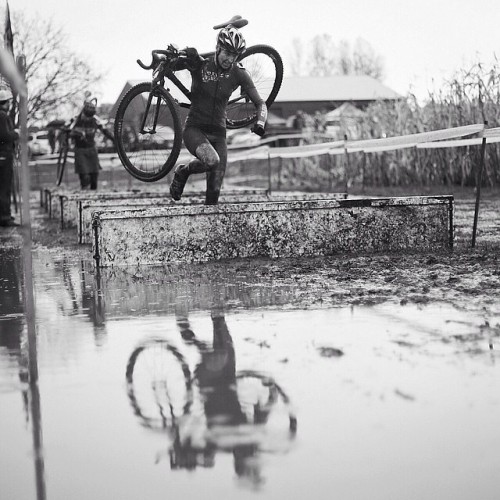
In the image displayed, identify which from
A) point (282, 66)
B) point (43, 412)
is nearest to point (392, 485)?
point (43, 412)

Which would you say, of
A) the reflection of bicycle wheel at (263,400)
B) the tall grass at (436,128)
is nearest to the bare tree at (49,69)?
the tall grass at (436,128)

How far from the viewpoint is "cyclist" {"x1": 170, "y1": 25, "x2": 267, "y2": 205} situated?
338 inches

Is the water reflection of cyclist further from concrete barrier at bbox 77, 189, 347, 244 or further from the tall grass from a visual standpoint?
the tall grass

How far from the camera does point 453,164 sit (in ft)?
66.6

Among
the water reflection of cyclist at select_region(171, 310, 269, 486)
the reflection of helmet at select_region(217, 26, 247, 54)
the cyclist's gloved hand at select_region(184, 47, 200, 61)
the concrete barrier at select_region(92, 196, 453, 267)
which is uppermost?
the reflection of helmet at select_region(217, 26, 247, 54)

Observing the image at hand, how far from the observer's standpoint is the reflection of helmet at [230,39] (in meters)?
8.42

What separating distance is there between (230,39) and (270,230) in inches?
62.8

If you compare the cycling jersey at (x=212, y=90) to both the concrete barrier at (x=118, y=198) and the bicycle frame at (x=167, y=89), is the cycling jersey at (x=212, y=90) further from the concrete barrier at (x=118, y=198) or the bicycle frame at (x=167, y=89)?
the concrete barrier at (x=118, y=198)

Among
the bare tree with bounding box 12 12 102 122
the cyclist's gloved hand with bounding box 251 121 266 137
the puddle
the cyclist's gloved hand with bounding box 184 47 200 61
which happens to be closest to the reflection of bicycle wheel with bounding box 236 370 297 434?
the puddle

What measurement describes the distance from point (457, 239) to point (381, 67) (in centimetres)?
10551

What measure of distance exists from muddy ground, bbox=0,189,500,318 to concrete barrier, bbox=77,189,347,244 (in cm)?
55

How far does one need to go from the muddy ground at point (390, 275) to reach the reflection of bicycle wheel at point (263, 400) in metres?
1.83

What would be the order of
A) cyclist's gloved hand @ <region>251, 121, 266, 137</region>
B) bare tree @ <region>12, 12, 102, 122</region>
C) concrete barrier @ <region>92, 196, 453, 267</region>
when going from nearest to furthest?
concrete barrier @ <region>92, 196, 453, 267</region> → cyclist's gloved hand @ <region>251, 121, 266, 137</region> → bare tree @ <region>12, 12, 102, 122</region>

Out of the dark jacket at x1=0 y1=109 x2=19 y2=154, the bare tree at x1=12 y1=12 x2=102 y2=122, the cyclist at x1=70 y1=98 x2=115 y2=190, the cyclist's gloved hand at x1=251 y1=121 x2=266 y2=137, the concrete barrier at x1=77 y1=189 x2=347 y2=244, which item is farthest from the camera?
the bare tree at x1=12 y1=12 x2=102 y2=122
